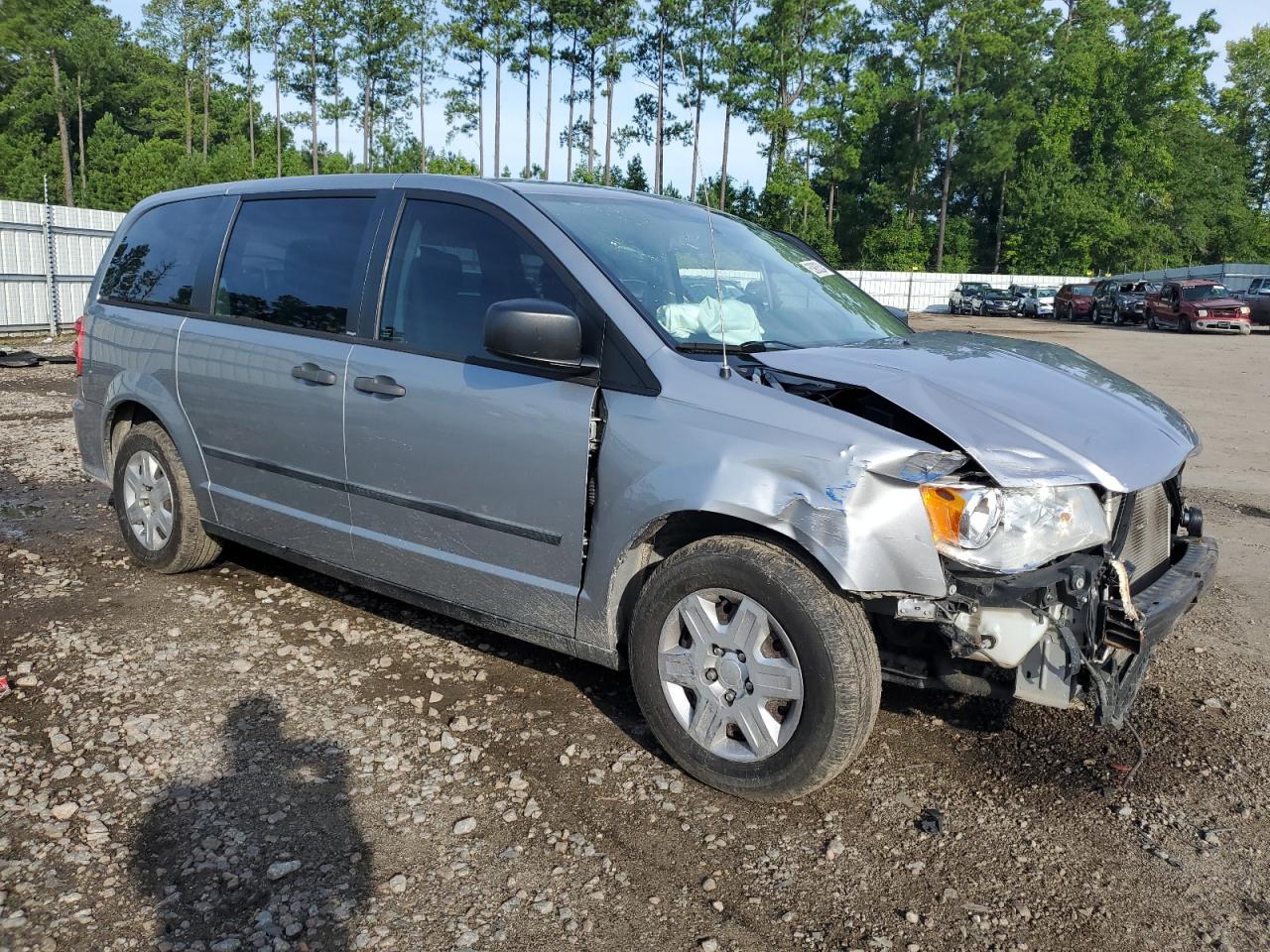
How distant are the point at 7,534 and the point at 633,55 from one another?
59.2 meters

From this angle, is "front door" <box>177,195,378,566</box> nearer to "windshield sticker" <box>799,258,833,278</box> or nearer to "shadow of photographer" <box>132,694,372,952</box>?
"shadow of photographer" <box>132,694,372,952</box>

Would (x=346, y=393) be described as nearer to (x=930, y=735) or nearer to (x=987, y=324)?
(x=930, y=735)

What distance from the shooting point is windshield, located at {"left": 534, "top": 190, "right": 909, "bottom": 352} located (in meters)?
3.59

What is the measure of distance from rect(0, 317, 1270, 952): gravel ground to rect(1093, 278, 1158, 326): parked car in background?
36.5 m

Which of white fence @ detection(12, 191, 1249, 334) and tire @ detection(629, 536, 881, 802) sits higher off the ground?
white fence @ detection(12, 191, 1249, 334)


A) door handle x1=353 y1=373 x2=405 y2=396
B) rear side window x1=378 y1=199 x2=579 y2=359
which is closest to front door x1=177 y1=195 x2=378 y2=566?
door handle x1=353 y1=373 x2=405 y2=396

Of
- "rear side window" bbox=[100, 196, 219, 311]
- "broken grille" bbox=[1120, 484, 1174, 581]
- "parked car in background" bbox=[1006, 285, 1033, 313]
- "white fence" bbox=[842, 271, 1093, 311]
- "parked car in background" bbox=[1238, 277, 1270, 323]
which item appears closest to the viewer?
"broken grille" bbox=[1120, 484, 1174, 581]

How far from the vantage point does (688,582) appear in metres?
3.16

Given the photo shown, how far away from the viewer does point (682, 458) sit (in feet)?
10.4

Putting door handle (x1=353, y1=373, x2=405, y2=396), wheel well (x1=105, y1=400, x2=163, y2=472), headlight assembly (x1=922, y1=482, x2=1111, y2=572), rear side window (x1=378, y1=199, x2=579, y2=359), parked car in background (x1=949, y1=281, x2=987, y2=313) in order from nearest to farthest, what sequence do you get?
headlight assembly (x1=922, y1=482, x2=1111, y2=572)
rear side window (x1=378, y1=199, x2=579, y2=359)
door handle (x1=353, y1=373, x2=405, y2=396)
wheel well (x1=105, y1=400, x2=163, y2=472)
parked car in background (x1=949, y1=281, x2=987, y2=313)

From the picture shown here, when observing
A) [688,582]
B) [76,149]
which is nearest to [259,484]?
[688,582]

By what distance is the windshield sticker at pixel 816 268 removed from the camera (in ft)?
14.9

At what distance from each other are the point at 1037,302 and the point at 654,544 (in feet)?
153

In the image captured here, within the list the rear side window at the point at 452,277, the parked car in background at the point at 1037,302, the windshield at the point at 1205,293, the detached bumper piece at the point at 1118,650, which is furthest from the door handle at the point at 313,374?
the parked car in background at the point at 1037,302
